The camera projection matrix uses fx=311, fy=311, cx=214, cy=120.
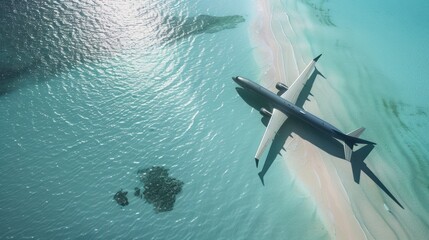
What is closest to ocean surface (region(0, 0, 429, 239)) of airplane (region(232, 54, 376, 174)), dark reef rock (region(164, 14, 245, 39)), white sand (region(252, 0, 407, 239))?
dark reef rock (region(164, 14, 245, 39))

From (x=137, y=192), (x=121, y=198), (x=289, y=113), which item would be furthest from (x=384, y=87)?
(x=121, y=198)

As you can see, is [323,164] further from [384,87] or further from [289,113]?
[384,87]

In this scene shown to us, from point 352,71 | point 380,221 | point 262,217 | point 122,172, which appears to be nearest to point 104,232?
point 122,172

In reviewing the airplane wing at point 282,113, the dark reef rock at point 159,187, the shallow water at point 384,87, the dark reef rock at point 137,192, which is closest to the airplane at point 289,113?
the airplane wing at point 282,113

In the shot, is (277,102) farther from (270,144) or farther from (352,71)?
(352,71)

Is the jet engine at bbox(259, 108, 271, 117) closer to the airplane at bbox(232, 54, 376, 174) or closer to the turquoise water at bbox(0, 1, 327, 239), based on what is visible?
the airplane at bbox(232, 54, 376, 174)
